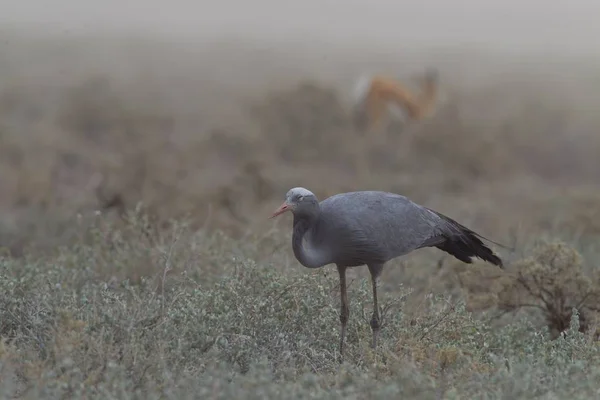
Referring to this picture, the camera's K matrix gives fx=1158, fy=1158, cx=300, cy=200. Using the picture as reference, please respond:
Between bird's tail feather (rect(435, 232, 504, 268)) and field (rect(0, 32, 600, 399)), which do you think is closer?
field (rect(0, 32, 600, 399))

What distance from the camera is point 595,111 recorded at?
2669 centimetres

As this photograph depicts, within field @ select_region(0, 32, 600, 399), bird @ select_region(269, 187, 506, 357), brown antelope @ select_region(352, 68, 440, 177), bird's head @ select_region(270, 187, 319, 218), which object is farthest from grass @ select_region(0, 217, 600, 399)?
brown antelope @ select_region(352, 68, 440, 177)

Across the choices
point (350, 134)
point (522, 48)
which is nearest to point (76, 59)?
point (350, 134)

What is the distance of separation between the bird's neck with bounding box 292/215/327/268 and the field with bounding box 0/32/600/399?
35 cm

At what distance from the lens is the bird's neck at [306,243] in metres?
6.79

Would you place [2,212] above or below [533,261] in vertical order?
below

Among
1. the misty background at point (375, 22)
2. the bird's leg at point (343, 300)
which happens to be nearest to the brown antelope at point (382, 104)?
the bird's leg at point (343, 300)

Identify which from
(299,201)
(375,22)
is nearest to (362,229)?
(299,201)

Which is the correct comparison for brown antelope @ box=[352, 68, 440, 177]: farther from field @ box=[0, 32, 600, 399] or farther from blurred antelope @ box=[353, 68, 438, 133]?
field @ box=[0, 32, 600, 399]

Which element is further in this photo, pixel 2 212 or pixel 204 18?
pixel 204 18

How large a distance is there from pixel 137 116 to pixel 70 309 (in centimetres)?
1221

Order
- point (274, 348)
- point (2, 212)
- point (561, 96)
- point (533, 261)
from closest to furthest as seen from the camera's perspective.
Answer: point (274, 348) → point (533, 261) → point (2, 212) → point (561, 96)

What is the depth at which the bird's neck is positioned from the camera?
22.3 feet

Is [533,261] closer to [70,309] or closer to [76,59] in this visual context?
[70,309]
